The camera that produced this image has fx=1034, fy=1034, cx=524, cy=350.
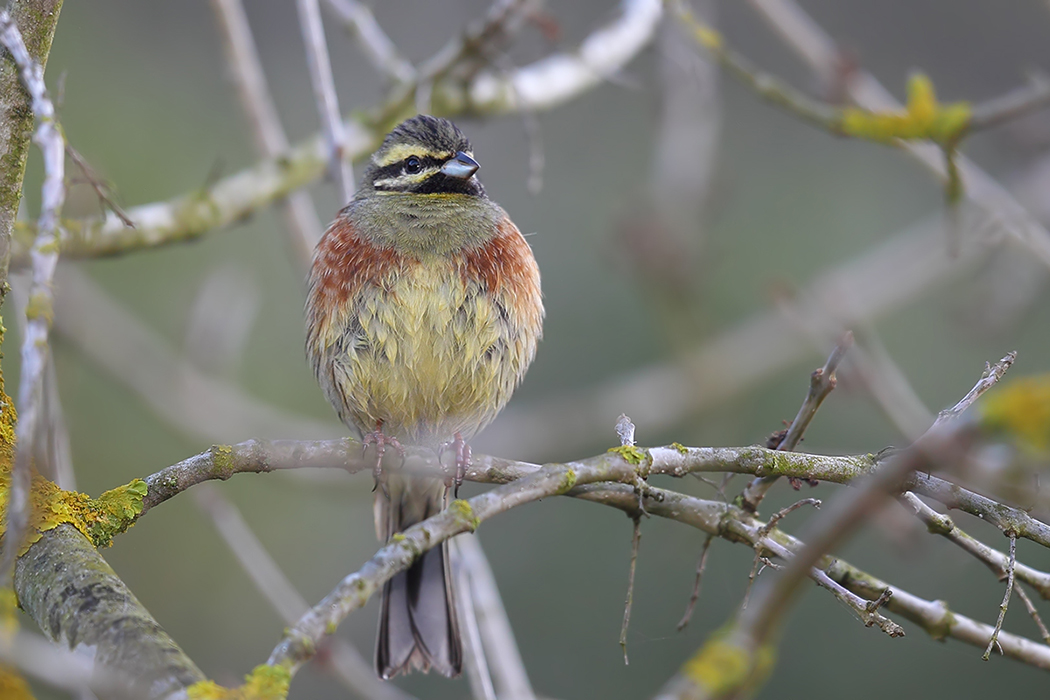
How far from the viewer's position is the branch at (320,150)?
14.6 ft

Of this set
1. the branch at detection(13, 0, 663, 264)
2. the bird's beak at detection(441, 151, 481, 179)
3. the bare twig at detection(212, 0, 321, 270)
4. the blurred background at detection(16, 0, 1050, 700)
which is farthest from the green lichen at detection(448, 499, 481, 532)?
the blurred background at detection(16, 0, 1050, 700)

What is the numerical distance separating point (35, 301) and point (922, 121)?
9.60ft

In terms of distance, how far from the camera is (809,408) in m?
3.17

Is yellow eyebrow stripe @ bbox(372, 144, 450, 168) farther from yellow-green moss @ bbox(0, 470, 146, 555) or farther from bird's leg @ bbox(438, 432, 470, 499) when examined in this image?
yellow-green moss @ bbox(0, 470, 146, 555)

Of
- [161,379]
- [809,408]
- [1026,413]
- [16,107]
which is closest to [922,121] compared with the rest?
[809,408]

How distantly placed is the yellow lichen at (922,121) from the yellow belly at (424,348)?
71.4 inches

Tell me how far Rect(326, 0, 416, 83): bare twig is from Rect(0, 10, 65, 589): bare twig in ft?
10.8

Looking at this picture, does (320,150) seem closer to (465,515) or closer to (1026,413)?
(465,515)

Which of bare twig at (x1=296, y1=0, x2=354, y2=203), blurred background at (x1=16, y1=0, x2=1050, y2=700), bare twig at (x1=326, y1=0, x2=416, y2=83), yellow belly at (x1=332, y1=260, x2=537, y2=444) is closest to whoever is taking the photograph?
yellow belly at (x1=332, y1=260, x2=537, y2=444)

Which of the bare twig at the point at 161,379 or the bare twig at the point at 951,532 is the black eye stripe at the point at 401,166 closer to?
the bare twig at the point at 161,379

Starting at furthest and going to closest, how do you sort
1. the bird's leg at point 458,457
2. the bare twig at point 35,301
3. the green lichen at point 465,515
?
1. the bird's leg at point 458,457
2. the green lichen at point 465,515
3. the bare twig at point 35,301

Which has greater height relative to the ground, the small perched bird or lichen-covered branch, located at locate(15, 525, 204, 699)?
the small perched bird

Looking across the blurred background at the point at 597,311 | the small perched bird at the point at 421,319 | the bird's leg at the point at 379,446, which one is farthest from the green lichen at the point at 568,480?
the blurred background at the point at 597,311

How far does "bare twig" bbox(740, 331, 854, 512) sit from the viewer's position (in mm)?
3008
